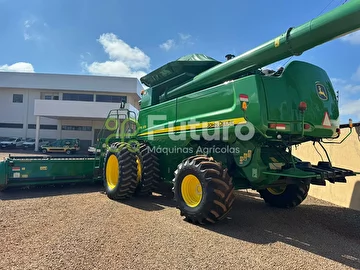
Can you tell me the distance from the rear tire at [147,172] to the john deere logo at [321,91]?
4.19 metres

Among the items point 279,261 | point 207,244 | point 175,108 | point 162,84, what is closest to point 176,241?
point 207,244

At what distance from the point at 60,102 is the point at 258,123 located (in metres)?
28.4

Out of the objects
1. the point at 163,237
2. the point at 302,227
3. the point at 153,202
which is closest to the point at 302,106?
the point at 302,227

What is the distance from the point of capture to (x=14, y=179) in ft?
25.2

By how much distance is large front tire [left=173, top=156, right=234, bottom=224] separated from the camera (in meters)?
4.74

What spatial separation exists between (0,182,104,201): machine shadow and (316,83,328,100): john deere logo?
668 centimetres

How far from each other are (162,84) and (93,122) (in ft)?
90.8

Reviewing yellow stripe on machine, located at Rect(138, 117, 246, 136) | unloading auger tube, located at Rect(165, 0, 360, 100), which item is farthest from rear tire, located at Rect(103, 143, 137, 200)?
unloading auger tube, located at Rect(165, 0, 360, 100)

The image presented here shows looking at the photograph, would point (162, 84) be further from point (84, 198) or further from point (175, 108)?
point (84, 198)

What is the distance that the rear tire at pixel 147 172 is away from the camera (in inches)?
280

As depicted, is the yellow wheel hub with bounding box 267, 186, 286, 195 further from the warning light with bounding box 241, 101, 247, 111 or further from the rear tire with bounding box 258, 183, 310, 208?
the warning light with bounding box 241, 101, 247, 111

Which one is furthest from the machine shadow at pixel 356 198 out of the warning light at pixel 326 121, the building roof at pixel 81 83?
the building roof at pixel 81 83

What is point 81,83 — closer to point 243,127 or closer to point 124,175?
point 124,175

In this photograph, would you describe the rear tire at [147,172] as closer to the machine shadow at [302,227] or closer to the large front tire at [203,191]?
the large front tire at [203,191]
